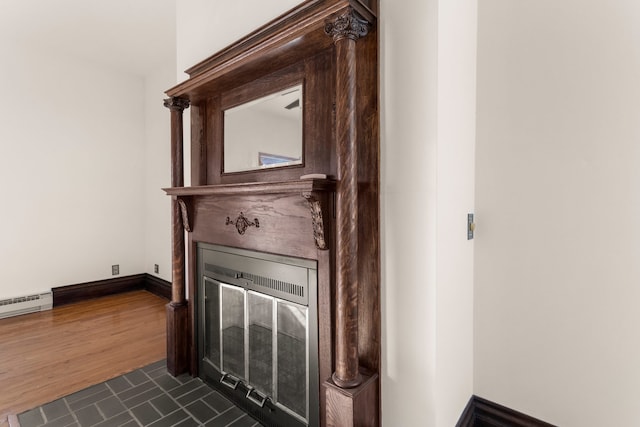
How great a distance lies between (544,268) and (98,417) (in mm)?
2380

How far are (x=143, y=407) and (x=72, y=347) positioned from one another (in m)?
1.32

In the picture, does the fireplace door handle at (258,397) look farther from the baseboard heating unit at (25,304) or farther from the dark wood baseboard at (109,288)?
the baseboard heating unit at (25,304)

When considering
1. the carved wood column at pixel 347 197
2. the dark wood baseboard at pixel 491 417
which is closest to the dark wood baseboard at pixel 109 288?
the carved wood column at pixel 347 197

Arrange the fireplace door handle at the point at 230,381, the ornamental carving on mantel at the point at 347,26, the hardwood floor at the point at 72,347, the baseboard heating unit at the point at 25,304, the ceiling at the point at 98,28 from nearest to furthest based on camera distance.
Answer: the ornamental carving on mantel at the point at 347,26
the fireplace door handle at the point at 230,381
the hardwood floor at the point at 72,347
the ceiling at the point at 98,28
the baseboard heating unit at the point at 25,304

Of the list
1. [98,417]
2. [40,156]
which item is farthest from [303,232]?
[40,156]

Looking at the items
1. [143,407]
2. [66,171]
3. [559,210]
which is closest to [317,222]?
[559,210]

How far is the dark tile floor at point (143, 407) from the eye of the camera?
1696 millimetres

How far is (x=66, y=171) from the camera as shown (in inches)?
146

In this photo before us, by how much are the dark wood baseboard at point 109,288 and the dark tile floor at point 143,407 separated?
1.91 meters

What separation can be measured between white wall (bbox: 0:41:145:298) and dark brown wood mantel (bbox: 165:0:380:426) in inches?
102

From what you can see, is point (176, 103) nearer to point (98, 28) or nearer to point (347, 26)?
point (347, 26)

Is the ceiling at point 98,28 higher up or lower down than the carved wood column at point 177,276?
higher up

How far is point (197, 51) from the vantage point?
7.25ft

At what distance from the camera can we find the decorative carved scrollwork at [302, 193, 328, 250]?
131cm
